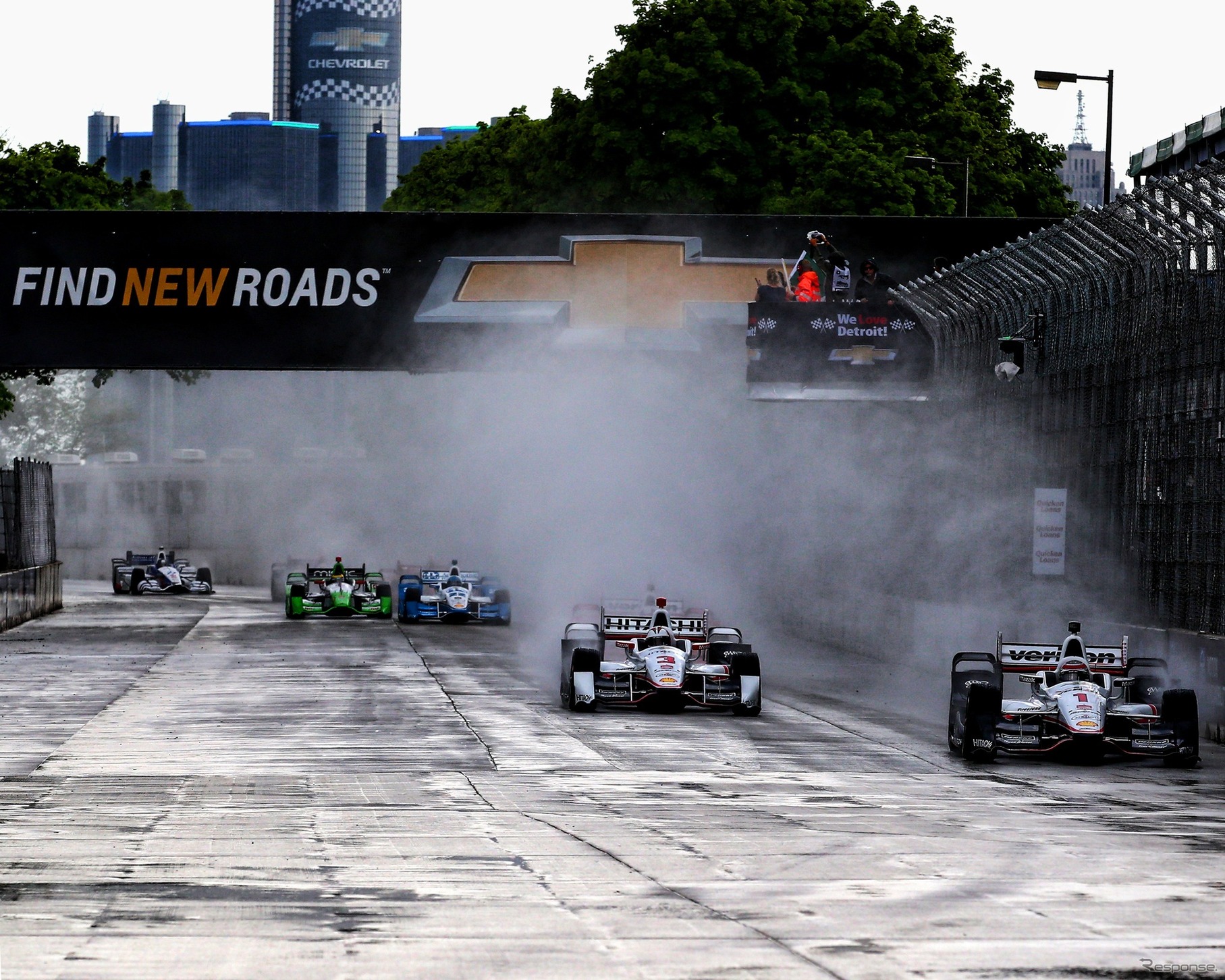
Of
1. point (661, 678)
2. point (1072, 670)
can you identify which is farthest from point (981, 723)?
point (661, 678)

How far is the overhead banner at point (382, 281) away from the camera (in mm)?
28203

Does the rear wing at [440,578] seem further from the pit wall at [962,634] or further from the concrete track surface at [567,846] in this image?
the concrete track surface at [567,846]

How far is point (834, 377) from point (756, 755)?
885 cm

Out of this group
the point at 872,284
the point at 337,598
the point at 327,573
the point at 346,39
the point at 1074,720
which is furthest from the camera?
the point at 346,39

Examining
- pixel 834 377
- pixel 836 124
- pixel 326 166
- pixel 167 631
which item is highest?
pixel 326 166

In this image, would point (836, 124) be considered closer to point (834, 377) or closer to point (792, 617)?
point (792, 617)

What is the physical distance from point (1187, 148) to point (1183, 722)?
38.1 meters

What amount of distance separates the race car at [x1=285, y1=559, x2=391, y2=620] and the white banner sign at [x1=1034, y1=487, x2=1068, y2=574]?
1758cm

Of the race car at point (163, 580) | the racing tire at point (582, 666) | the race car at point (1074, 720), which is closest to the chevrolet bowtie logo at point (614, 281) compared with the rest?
the racing tire at point (582, 666)

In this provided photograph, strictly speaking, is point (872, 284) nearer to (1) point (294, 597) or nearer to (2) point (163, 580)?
(1) point (294, 597)

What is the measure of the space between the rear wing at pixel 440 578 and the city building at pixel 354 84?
510 ft

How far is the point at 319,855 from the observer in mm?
9938

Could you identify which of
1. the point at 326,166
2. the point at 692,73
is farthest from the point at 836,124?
the point at 326,166

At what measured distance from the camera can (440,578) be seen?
1394 inches
